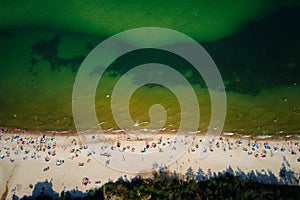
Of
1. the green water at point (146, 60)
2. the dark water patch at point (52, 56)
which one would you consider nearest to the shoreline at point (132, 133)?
the green water at point (146, 60)

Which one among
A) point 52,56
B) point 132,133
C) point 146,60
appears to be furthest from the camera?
point 52,56

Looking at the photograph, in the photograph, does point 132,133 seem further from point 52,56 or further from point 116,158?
point 52,56

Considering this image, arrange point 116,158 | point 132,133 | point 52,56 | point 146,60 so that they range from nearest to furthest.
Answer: point 116,158 < point 132,133 < point 146,60 < point 52,56

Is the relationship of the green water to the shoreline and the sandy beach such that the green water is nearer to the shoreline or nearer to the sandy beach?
the shoreline

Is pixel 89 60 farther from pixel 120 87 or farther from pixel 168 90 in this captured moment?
pixel 168 90

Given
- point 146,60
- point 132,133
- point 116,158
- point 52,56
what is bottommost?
point 116,158

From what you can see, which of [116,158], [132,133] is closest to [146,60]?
[132,133]

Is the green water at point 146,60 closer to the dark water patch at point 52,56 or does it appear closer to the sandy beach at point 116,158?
the dark water patch at point 52,56
